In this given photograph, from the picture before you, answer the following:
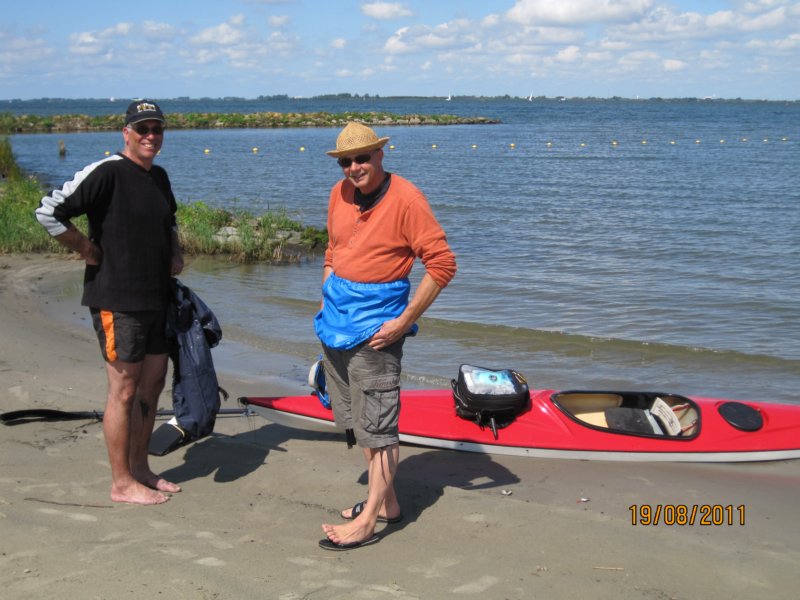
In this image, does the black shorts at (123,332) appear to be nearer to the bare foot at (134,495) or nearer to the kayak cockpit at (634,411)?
the bare foot at (134,495)

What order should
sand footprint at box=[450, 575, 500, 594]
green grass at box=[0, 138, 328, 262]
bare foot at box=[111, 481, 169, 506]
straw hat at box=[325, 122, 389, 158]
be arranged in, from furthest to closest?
green grass at box=[0, 138, 328, 262], bare foot at box=[111, 481, 169, 506], straw hat at box=[325, 122, 389, 158], sand footprint at box=[450, 575, 500, 594]

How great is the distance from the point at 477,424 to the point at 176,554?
2609 millimetres

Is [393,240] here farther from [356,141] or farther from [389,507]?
[389,507]

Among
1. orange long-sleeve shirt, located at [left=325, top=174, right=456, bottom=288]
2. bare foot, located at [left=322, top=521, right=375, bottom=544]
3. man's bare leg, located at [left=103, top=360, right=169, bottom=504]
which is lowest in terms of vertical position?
bare foot, located at [left=322, top=521, right=375, bottom=544]

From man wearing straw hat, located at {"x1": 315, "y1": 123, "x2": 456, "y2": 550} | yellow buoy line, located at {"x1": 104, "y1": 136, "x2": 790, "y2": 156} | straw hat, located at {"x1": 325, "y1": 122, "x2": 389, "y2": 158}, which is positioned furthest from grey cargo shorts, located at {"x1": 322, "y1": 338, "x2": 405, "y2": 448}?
yellow buoy line, located at {"x1": 104, "y1": 136, "x2": 790, "y2": 156}

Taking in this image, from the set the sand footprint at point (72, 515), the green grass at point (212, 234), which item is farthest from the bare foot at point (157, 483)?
the green grass at point (212, 234)

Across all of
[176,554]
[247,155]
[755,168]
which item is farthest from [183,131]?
[176,554]

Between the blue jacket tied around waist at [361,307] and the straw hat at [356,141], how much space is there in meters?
0.56

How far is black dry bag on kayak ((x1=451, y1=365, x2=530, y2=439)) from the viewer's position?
5762 mm

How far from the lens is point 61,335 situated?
8430 millimetres

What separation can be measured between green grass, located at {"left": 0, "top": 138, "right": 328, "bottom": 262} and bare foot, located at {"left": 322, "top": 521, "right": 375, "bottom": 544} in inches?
389

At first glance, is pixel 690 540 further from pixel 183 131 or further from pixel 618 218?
pixel 183 131

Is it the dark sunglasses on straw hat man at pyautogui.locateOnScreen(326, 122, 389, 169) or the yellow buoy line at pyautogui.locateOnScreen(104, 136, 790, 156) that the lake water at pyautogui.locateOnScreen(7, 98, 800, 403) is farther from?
the yellow buoy line at pyautogui.locateOnScreen(104, 136, 790, 156)

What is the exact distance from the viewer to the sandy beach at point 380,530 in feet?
11.5
